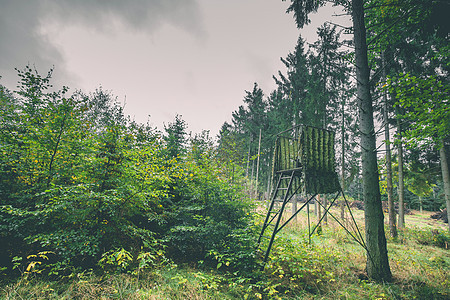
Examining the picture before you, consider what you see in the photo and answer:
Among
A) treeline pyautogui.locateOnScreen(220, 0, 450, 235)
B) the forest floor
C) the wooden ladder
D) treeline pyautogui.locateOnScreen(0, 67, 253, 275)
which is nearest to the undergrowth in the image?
the forest floor

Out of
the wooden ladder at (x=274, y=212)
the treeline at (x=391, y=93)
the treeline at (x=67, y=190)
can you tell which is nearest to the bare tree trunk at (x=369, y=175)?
the treeline at (x=391, y=93)

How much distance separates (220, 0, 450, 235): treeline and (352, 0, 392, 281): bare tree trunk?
9.4 inches

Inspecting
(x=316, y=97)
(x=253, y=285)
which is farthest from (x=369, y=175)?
(x=316, y=97)

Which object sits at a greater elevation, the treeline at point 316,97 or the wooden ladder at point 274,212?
the treeline at point 316,97

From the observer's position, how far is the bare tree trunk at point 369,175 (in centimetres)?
426

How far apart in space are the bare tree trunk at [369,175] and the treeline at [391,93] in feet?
0.78

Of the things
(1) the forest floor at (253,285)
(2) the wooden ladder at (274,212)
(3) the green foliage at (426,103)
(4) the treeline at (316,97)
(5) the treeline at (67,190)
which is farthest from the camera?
(4) the treeline at (316,97)

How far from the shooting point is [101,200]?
171 inches

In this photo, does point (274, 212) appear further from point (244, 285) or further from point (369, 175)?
point (369, 175)

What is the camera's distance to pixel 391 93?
21.4 ft

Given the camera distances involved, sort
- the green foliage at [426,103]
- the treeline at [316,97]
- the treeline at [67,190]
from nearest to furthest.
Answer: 1. the treeline at [67,190]
2. the green foliage at [426,103]
3. the treeline at [316,97]

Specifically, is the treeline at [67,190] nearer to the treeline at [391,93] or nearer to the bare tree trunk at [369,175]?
the bare tree trunk at [369,175]

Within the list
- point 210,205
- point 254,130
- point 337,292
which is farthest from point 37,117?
point 254,130

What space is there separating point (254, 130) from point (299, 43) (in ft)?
39.3
